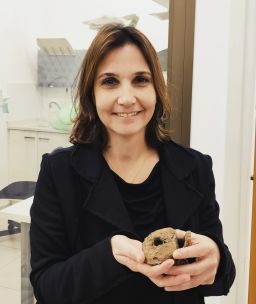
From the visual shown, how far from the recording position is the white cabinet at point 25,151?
2.37 m

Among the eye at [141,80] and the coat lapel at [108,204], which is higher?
the eye at [141,80]

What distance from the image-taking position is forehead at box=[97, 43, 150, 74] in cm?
73

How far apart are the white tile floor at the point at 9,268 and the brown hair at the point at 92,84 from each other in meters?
1.34

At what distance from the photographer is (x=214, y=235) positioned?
688 mm

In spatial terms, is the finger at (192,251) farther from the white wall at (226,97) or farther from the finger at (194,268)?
the white wall at (226,97)

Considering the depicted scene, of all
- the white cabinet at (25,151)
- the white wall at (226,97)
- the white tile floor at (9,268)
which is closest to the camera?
the white wall at (226,97)

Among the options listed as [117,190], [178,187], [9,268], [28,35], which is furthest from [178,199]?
[28,35]

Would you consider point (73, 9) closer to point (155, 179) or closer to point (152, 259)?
point (155, 179)

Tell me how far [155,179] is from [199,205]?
109 millimetres

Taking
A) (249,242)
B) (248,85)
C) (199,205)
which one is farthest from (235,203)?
(199,205)

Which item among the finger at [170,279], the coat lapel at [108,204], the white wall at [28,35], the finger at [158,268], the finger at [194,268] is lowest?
the finger at [170,279]

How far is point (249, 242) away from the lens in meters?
1.40

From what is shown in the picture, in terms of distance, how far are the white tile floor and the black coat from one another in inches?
53.5

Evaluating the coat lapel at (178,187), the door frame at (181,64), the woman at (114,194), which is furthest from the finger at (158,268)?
the door frame at (181,64)
